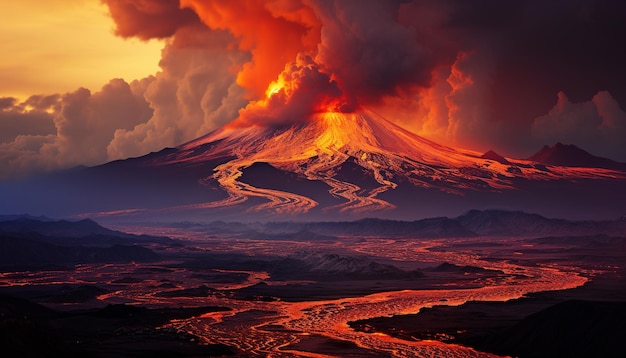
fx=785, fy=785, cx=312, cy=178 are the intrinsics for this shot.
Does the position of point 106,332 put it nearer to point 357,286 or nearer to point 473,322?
point 473,322

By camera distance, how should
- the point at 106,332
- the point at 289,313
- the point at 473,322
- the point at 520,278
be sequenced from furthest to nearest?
the point at 520,278 < the point at 289,313 < the point at 473,322 < the point at 106,332

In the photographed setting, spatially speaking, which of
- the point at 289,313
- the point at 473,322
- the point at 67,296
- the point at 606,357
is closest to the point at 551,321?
the point at 606,357

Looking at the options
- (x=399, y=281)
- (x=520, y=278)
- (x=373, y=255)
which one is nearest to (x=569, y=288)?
(x=520, y=278)

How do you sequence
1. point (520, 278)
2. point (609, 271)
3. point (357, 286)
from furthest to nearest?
point (609, 271) < point (520, 278) < point (357, 286)

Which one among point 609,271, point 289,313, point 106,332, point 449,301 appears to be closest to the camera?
point 106,332

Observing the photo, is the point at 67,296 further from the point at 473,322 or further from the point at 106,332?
the point at 473,322

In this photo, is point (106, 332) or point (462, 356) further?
point (106, 332)

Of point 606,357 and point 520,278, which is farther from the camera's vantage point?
point 520,278

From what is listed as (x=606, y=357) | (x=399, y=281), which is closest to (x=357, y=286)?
(x=399, y=281)

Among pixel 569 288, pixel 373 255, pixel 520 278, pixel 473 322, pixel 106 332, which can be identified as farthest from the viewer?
pixel 373 255
